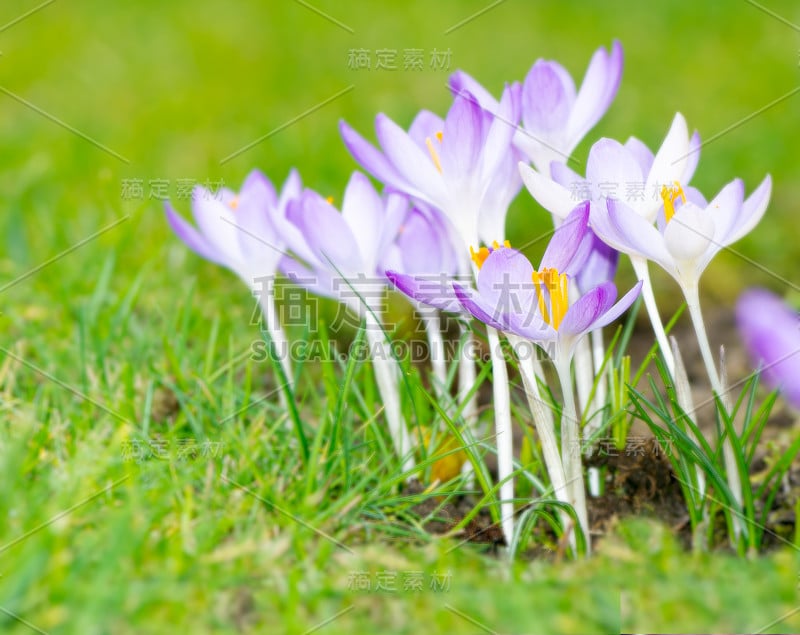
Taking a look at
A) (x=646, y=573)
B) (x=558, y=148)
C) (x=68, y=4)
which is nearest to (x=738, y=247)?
(x=558, y=148)

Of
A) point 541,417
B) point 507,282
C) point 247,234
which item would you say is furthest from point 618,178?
point 247,234

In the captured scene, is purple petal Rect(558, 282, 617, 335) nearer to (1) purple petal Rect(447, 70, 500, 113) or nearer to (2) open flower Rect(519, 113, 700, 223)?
(2) open flower Rect(519, 113, 700, 223)

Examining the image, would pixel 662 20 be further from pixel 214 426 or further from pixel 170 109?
pixel 214 426

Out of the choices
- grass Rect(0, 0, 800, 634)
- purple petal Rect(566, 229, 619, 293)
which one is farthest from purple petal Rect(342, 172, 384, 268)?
purple petal Rect(566, 229, 619, 293)

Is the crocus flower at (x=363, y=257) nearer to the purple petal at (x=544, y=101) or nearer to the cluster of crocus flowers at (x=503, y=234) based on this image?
the cluster of crocus flowers at (x=503, y=234)

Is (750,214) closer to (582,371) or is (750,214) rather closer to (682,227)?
(682,227)

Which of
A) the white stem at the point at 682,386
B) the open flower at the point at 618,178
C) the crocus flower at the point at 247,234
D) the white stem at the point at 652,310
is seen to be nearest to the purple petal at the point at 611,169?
the open flower at the point at 618,178
